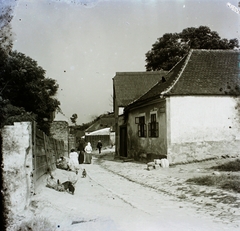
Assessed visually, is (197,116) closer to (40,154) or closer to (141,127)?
(141,127)

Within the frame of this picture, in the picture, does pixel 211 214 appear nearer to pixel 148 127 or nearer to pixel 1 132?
pixel 1 132

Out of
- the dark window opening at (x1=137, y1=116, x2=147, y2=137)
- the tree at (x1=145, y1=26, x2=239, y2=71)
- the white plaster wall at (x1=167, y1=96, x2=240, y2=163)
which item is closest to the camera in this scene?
the white plaster wall at (x1=167, y1=96, x2=240, y2=163)

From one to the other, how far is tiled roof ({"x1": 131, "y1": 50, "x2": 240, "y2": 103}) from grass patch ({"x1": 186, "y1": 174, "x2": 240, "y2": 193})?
5976 millimetres

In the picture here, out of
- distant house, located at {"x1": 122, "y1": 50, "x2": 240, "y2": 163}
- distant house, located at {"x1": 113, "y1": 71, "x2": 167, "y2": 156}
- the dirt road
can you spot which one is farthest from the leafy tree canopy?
the dirt road

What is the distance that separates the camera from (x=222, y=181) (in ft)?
30.9

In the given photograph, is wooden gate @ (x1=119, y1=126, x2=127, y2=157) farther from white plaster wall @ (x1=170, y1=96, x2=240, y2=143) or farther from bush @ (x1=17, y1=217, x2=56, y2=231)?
bush @ (x1=17, y1=217, x2=56, y2=231)

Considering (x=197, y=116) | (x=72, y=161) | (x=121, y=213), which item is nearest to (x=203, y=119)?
(x=197, y=116)

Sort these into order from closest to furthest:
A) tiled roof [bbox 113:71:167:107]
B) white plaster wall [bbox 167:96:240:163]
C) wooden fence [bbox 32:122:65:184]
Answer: wooden fence [bbox 32:122:65:184]
white plaster wall [bbox 167:96:240:163]
tiled roof [bbox 113:71:167:107]

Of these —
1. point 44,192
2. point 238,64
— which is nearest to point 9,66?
point 238,64

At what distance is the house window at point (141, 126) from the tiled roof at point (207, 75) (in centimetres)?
240

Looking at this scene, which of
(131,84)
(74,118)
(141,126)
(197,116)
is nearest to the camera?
(197,116)

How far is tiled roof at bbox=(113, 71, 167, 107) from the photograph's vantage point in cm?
2702

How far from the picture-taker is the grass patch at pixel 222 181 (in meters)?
8.66

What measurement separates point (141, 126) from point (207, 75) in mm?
5126
